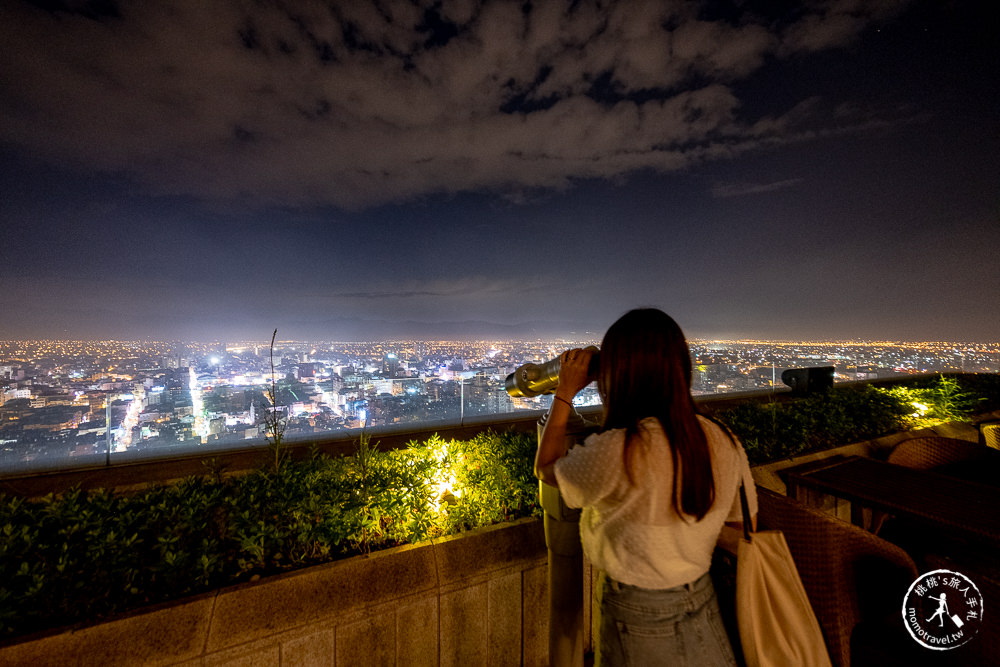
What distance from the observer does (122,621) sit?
1.65m

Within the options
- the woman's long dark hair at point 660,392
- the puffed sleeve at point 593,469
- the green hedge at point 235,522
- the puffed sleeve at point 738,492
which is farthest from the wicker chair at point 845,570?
the puffed sleeve at point 593,469

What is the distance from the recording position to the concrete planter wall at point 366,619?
164 cm

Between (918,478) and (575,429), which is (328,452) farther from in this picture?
(918,478)

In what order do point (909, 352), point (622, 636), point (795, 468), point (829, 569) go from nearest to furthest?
point (622, 636), point (829, 569), point (795, 468), point (909, 352)

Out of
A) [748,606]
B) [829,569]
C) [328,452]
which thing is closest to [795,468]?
[829,569]

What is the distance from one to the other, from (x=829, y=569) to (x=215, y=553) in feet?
10.7

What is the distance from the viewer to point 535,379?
1939 millimetres

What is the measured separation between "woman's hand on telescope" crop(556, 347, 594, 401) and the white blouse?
0.25m

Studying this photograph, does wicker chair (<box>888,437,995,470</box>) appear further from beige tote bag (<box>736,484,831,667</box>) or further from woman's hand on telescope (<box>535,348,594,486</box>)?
woman's hand on telescope (<box>535,348,594,486</box>)

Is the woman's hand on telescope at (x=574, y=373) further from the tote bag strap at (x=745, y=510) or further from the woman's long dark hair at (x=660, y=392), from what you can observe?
the tote bag strap at (x=745, y=510)

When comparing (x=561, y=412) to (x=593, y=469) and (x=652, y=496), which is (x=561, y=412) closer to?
(x=593, y=469)

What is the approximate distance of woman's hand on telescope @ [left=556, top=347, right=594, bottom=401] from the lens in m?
1.59

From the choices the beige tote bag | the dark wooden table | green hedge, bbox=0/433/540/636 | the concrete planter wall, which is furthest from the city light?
the dark wooden table

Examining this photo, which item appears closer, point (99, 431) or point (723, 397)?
point (99, 431)
